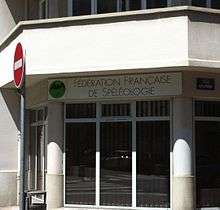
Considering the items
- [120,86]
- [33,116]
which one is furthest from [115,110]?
[33,116]

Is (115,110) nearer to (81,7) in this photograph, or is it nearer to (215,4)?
(81,7)

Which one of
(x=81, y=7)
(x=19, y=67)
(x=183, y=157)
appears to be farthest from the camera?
(x=81, y=7)

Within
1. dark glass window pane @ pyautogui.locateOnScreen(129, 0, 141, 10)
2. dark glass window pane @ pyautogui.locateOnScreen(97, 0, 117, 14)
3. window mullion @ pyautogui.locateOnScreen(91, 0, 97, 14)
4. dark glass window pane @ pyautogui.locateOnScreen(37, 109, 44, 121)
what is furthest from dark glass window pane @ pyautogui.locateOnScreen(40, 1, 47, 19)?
dark glass window pane @ pyautogui.locateOnScreen(129, 0, 141, 10)

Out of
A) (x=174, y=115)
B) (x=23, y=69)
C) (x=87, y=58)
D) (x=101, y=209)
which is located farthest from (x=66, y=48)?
(x=23, y=69)

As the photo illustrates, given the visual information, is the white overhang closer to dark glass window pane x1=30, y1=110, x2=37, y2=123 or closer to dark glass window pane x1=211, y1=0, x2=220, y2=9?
dark glass window pane x1=211, y1=0, x2=220, y2=9

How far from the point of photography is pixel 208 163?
1327cm

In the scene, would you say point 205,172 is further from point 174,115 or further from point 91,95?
point 91,95

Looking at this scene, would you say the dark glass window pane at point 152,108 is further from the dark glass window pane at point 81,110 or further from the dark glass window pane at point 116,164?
the dark glass window pane at point 81,110

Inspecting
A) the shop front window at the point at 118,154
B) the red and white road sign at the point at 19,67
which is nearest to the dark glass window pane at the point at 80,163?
the shop front window at the point at 118,154

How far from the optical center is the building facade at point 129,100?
12.4 meters

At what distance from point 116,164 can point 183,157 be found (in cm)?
174

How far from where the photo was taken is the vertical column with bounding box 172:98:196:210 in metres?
12.6

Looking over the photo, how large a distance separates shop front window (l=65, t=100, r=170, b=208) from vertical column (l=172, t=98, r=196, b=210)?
13.5 inches

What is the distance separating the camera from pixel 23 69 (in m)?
7.92
